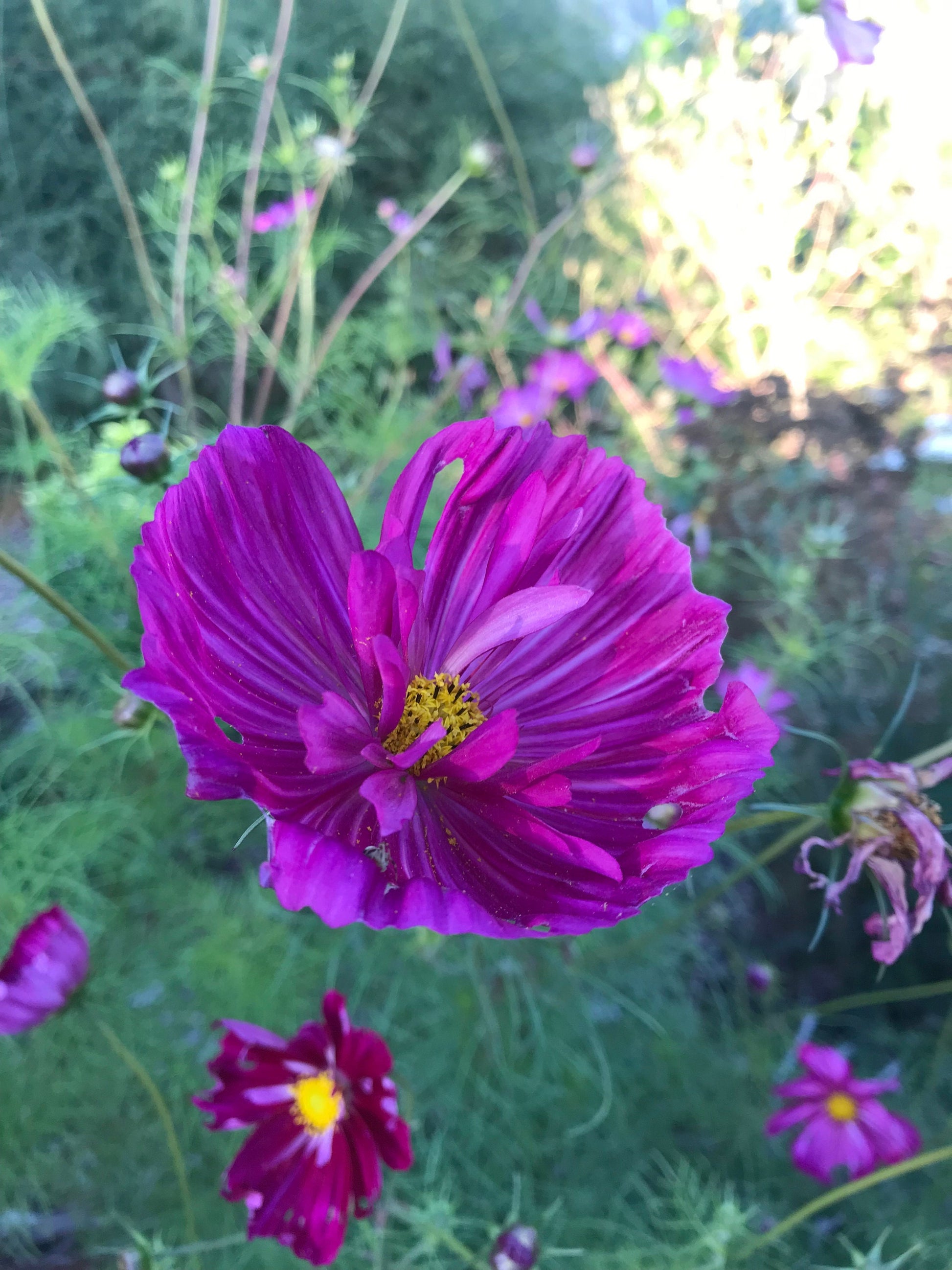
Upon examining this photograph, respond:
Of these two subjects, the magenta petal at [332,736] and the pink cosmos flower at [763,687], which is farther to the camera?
the pink cosmos flower at [763,687]

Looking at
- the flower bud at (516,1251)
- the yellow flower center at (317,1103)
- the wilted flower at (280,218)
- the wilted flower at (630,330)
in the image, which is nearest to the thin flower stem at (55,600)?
the yellow flower center at (317,1103)

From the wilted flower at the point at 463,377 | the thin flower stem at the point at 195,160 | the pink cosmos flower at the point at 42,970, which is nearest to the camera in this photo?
the pink cosmos flower at the point at 42,970

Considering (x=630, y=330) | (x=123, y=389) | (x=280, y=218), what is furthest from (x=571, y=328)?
(x=123, y=389)

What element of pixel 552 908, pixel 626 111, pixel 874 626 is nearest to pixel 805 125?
pixel 626 111

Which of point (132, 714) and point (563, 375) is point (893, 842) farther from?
point (563, 375)

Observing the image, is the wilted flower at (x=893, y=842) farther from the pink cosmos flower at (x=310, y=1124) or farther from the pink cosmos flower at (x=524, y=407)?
the pink cosmos flower at (x=524, y=407)
